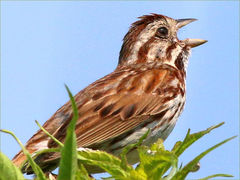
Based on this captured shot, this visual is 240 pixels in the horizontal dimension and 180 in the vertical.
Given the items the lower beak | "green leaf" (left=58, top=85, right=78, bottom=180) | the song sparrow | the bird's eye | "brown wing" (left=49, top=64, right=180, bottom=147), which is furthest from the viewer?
the bird's eye

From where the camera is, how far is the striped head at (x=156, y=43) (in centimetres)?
752

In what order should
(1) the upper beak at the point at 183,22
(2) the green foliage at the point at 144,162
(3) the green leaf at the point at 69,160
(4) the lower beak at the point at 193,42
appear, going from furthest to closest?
1. (1) the upper beak at the point at 183,22
2. (4) the lower beak at the point at 193,42
3. (2) the green foliage at the point at 144,162
4. (3) the green leaf at the point at 69,160

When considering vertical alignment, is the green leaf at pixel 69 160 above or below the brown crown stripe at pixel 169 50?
above

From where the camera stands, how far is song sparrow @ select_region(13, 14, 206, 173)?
5.39m

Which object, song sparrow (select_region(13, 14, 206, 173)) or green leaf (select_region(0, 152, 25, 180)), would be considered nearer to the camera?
green leaf (select_region(0, 152, 25, 180))

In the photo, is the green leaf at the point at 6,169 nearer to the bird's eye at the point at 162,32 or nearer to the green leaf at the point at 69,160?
the green leaf at the point at 69,160

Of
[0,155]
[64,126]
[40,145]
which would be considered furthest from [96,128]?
[0,155]

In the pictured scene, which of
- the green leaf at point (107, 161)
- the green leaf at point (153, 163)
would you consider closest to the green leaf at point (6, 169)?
the green leaf at point (107, 161)

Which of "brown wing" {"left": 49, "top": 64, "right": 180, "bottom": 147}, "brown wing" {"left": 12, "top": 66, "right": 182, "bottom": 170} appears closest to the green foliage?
"brown wing" {"left": 12, "top": 66, "right": 182, "bottom": 170}

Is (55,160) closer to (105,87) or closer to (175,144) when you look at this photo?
(105,87)

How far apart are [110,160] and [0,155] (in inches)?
13.3

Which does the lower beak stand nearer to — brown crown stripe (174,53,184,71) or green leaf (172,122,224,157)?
brown crown stripe (174,53,184,71)

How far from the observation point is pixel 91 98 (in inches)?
236

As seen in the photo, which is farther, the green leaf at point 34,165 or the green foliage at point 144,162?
the green foliage at point 144,162
